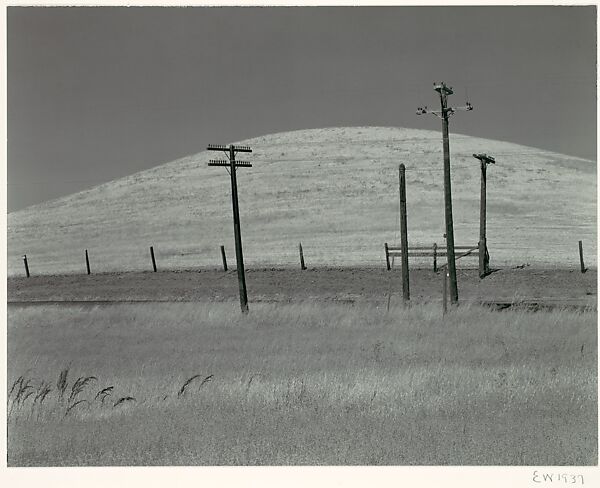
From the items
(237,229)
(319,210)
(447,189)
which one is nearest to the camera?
(447,189)

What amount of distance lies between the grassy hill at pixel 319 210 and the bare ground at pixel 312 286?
13.0 ft

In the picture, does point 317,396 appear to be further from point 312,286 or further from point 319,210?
point 319,210

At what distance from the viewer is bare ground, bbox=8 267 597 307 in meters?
28.6

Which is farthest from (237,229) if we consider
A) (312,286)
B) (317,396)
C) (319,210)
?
(319,210)

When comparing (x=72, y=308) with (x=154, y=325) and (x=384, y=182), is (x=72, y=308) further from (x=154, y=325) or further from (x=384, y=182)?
(x=384, y=182)

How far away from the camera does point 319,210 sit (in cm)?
5644

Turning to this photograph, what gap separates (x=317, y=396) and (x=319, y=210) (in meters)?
45.6

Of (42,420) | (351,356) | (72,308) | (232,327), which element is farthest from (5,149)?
(72,308)

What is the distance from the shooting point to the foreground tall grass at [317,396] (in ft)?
30.1

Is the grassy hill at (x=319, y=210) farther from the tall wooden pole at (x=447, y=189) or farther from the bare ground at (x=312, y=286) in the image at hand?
the tall wooden pole at (x=447, y=189)

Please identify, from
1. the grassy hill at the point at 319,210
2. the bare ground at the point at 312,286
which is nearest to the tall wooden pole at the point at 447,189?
the bare ground at the point at 312,286

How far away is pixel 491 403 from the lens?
1060 cm

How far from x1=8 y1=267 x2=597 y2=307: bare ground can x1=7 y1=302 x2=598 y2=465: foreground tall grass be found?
1014cm
